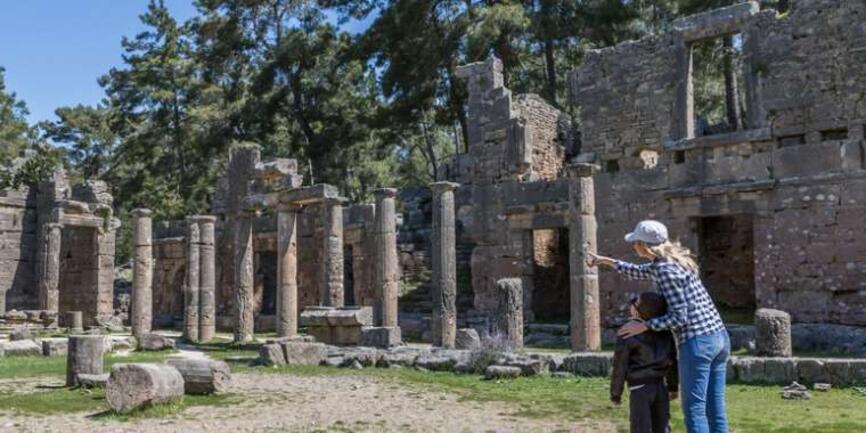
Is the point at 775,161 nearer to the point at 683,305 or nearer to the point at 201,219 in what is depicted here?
the point at 683,305

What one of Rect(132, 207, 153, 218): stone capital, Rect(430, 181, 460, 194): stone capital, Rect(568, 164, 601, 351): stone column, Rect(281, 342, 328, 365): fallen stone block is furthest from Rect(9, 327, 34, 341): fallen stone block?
Rect(568, 164, 601, 351): stone column

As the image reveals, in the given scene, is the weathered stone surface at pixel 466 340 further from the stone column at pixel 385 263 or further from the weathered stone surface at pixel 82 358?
the weathered stone surface at pixel 82 358

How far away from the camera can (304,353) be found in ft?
57.0

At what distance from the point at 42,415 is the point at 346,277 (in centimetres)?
1958

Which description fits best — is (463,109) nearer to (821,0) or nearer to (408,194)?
(408,194)

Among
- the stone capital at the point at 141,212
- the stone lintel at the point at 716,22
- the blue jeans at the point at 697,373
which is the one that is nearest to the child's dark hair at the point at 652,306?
the blue jeans at the point at 697,373

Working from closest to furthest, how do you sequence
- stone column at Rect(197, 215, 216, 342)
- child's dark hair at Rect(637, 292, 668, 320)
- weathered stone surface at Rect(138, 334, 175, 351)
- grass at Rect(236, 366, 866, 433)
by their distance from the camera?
child's dark hair at Rect(637, 292, 668, 320), grass at Rect(236, 366, 866, 433), weathered stone surface at Rect(138, 334, 175, 351), stone column at Rect(197, 215, 216, 342)

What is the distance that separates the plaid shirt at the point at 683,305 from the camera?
19.8 feet

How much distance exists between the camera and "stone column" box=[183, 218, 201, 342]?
24500 mm

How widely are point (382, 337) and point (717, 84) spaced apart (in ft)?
74.5

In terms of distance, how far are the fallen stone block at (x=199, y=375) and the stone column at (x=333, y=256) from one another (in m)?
9.97

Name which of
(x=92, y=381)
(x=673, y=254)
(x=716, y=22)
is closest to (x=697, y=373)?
(x=673, y=254)

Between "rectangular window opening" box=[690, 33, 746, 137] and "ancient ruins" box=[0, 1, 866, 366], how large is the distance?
2071mm

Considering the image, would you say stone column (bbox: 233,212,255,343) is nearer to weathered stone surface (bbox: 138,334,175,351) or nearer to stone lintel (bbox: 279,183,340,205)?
stone lintel (bbox: 279,183,340,205)
